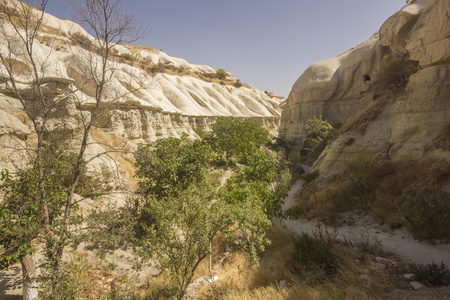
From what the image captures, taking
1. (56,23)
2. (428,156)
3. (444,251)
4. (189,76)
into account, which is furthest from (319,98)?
(56,23)

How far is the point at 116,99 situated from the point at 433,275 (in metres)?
7.78

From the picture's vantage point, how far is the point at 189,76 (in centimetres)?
4600

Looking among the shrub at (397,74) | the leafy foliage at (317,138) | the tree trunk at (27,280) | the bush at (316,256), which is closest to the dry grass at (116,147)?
the tree trunk at (27,280)

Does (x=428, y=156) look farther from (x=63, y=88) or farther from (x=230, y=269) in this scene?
(x=63, y=88)

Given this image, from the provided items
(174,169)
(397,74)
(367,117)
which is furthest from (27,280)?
(397,74)

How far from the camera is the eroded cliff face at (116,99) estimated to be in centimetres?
559

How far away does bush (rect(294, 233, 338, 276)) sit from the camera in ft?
18.1

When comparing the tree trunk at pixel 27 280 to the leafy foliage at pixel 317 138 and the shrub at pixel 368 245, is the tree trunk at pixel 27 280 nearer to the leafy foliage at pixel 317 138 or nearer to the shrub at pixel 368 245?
the shrub at pixel 368 245

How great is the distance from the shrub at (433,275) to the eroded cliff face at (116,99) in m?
6.58

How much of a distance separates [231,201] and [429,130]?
8690 mm

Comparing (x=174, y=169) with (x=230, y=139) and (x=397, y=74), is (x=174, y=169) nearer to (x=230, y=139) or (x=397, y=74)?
(x=397, y=74)

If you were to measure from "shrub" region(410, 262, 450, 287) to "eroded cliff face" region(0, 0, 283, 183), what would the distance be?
6.58 meters

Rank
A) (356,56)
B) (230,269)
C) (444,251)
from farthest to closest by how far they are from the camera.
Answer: (356,56)
(230,269)
(444,251)

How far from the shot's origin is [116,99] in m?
5.78
